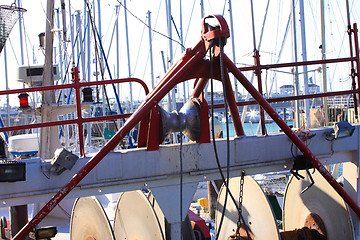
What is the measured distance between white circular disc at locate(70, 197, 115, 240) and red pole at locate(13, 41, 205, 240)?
1.94 m

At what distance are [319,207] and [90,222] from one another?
3808 millimetres

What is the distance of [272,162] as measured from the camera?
5.26 meters

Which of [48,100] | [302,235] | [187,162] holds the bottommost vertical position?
[302,235]

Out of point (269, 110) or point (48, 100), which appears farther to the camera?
point (48, 100)

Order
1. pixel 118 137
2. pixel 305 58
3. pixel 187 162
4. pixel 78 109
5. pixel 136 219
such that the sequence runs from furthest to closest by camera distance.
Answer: pixel 305 58
pixel 136 219
pixel 187 162
pixel 78 109
pixel 118 137

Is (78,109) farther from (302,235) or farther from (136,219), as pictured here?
(302,235)

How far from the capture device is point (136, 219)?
6.99 meters

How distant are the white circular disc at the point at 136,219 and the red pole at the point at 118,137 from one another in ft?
8.11

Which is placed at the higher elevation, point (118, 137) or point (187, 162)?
point (118, 137)

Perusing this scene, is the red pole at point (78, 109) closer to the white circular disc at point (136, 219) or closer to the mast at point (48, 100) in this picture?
the white circular disc at point (136, 219)

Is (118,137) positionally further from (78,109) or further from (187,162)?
(187,162)

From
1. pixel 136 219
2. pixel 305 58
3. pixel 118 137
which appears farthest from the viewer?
pixel 305 58

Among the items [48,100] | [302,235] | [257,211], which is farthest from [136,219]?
[48,100]

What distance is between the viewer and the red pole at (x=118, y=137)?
4102 mm
